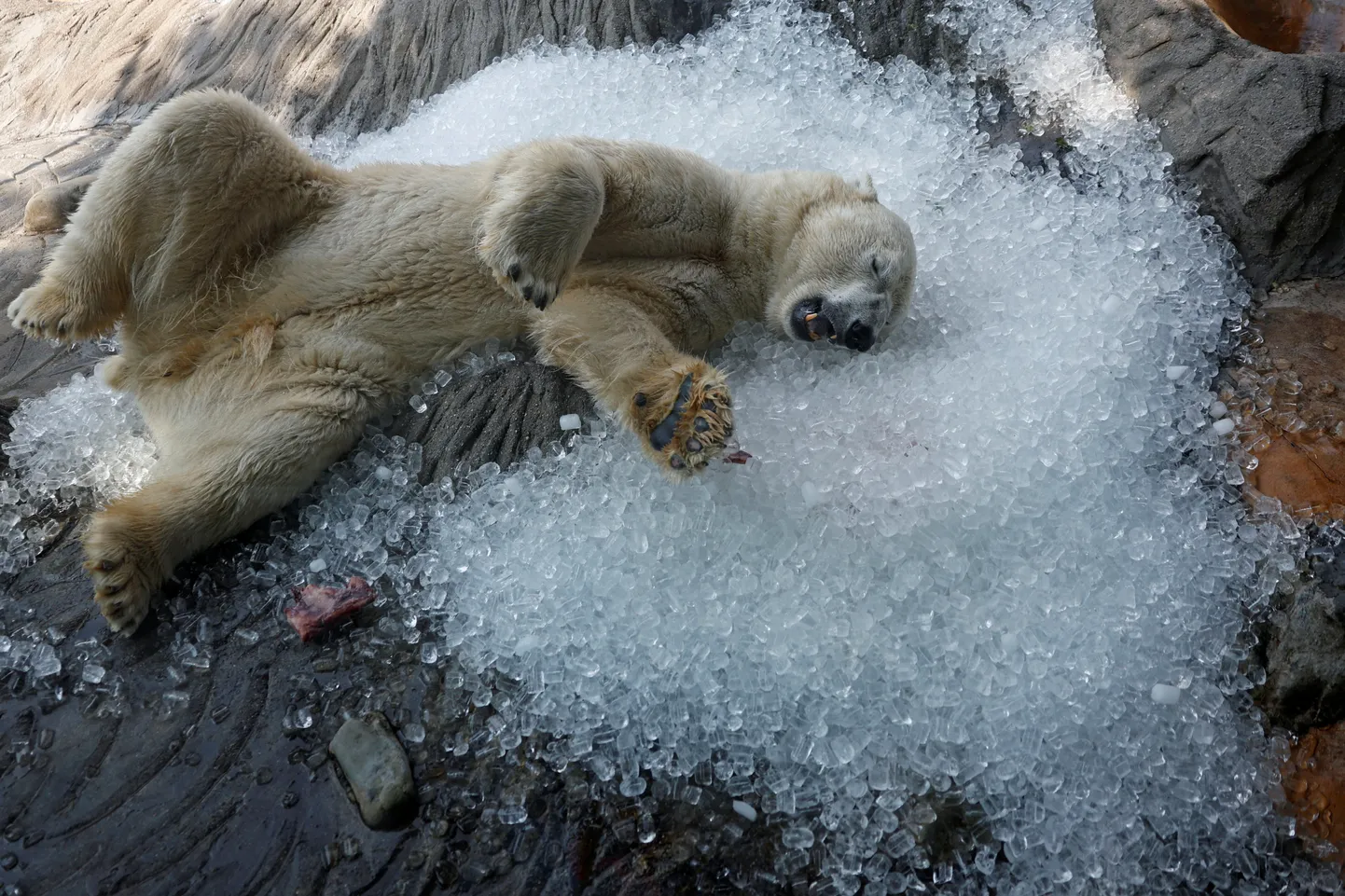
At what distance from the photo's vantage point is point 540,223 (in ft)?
9.11

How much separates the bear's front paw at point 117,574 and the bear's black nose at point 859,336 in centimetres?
244

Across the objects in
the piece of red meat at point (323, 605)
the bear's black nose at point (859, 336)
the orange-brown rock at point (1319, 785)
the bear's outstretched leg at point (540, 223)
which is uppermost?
the bear's outstretched leg at point (540, 223)

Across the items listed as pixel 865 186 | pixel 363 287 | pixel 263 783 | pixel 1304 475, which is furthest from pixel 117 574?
pixel 1304 475

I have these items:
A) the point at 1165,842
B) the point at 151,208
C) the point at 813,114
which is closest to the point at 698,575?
the point at 1165,842

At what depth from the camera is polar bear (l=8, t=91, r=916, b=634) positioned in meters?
2.76

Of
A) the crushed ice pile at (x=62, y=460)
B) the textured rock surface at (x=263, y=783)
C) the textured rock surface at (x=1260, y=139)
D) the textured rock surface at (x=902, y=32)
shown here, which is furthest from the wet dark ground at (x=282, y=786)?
the textured rock surface at (x=902, y=32)

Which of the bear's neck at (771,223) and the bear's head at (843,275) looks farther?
the bear's neck at (771,223)

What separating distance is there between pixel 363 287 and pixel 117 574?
1203 millimetres

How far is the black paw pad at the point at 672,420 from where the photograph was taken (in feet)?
8.79

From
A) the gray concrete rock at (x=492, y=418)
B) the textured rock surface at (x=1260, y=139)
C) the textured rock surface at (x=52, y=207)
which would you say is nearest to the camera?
the gray concrete rock at (x=492, y=418)

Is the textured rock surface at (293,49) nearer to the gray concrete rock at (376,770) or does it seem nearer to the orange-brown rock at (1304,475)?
the orange-brown rock at (1304,475)

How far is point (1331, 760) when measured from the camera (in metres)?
2.43

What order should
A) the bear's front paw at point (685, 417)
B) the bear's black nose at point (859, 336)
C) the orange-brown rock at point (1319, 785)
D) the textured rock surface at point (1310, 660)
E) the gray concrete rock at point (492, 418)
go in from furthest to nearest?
the bear's black nose at point (859, 336)
the gray concrete rock at point (492, 418)
the bear's front paw at point (685, 417)
the textured rock surface at point (1310, 660)
the orange-brown rock at point (1319, 785)

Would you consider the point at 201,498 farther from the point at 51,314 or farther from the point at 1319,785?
the point at 1319,785
